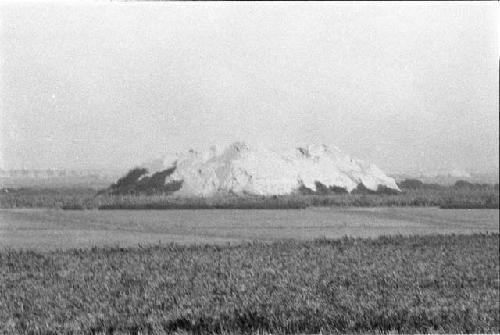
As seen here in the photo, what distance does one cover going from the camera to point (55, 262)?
13.3 meters

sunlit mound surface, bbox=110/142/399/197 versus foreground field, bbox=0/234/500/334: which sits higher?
sunlit mound surface, bbox=110/142/399/197

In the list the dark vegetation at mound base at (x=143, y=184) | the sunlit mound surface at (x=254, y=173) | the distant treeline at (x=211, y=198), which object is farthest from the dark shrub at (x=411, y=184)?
the dark vegetation at mound base at (x=143, y=184)

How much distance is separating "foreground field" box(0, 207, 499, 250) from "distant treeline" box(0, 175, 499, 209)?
0.30m

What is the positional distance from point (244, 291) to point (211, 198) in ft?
22.0

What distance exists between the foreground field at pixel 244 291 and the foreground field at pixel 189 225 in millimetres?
1894

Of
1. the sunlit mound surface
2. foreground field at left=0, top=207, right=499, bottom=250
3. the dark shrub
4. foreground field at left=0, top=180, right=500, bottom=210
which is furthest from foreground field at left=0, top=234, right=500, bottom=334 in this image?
foreground field at left=0, top=207, right=499, bottom=250

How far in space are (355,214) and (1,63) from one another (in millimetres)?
14551

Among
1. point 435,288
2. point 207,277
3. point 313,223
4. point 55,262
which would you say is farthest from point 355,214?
point 55,262

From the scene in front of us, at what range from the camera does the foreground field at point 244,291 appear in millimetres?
9492

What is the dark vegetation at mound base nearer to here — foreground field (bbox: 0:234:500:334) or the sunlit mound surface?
the sunlit mound surface

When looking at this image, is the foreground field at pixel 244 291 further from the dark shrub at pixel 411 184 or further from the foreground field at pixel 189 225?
the foreground field at pixel 189 225

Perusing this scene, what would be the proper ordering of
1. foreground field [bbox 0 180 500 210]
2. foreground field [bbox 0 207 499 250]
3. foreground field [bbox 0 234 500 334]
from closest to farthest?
foreground field [bbox 0 234 500 334] → foreground field [bbox 0 180 500 210] → foreground field [bbox 0 207 499 250]

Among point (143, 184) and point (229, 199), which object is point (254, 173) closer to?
point (229, 199)

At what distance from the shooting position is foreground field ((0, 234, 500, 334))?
9.49 meters
